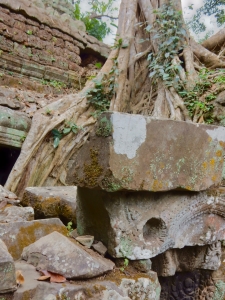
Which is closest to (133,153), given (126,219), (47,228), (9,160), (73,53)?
(126,219)

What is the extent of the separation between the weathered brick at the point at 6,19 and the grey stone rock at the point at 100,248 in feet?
14.5

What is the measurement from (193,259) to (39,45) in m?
4.66

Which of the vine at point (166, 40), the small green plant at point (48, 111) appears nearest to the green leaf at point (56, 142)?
the small green plant at point (48, 111)

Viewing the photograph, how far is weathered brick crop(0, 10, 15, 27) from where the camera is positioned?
4.99 m

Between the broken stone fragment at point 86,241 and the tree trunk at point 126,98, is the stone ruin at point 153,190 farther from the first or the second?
the tree trunk at point 126,98

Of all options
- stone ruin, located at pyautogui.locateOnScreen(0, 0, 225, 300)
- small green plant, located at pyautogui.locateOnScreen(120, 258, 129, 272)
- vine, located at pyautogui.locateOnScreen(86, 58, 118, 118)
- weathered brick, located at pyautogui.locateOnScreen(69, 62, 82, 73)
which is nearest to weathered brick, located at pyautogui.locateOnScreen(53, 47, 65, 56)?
weathered brick, located at pyautogui.locateOnScreen(69, 62, 82, 73)

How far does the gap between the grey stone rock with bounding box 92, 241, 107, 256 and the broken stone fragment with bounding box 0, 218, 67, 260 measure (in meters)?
0.22

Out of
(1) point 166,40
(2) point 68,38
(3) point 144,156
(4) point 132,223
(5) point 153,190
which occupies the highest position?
(2) point 68,38

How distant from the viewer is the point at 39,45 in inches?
218

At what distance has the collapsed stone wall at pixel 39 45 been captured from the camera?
5.07 m

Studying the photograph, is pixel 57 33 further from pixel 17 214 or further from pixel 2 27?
pixel 17 214

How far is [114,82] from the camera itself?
464 cm

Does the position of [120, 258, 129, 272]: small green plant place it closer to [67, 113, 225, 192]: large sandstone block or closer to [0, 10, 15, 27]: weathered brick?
[67, 113, 225, 192]: large sandstone block

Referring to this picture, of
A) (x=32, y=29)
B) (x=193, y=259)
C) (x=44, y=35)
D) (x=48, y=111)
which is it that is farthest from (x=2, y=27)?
(x=193, y=259)
